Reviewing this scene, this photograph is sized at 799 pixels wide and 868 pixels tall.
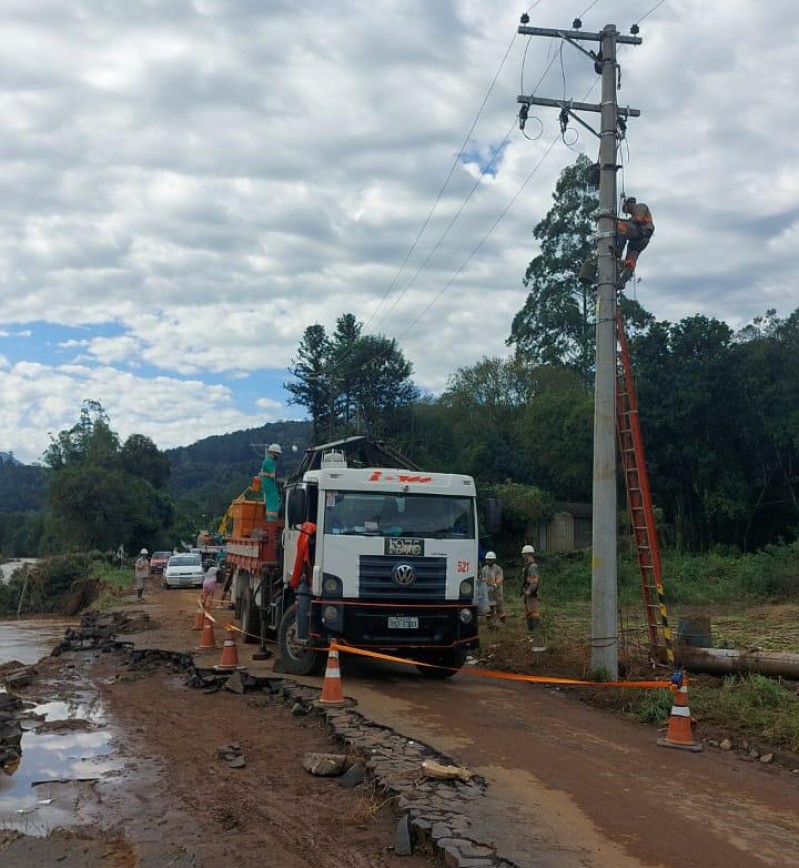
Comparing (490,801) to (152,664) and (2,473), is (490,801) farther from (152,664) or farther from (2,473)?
(2,473)

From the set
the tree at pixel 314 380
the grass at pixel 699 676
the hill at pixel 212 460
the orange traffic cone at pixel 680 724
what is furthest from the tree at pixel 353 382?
the hill at pixel 212 460

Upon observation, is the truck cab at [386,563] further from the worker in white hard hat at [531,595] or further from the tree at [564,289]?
the tree at [564,289]

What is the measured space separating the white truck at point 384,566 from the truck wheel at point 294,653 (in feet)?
0.05

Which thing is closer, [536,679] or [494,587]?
[536,679]

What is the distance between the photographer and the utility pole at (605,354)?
38.1 ft

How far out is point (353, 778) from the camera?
732 cm

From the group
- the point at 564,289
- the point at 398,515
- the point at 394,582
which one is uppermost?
the point at 564,289

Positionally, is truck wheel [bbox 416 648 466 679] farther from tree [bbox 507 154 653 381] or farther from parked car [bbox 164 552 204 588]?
tree [bbox 507 154 653 381]

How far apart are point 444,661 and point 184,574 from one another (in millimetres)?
26813

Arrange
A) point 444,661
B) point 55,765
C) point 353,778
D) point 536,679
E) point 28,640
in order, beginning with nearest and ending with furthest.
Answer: point 353,778 → point 55,765 → point 536,679 → point 444,661 → point 28,640

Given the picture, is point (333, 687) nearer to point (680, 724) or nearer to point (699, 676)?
point (680, 724)

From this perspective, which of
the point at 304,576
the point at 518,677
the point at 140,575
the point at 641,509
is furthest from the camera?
the point at 140,575

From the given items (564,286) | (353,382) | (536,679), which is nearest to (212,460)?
(353,382)

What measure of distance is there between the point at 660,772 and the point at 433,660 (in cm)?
550
